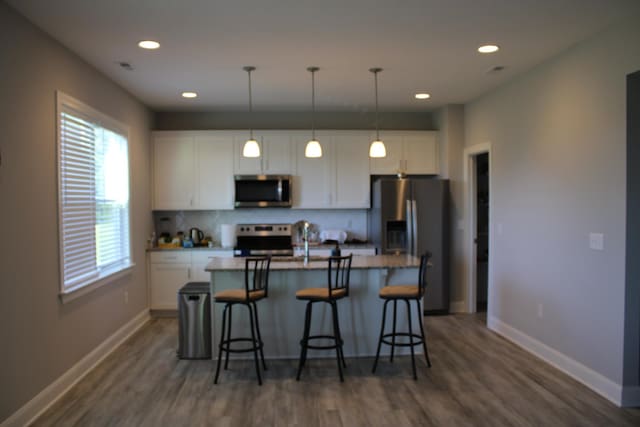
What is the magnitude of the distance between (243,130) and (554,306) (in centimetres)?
419

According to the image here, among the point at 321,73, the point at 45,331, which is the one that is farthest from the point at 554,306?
the point at 45,331

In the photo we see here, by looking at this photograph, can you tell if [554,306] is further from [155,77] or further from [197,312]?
[155,77]

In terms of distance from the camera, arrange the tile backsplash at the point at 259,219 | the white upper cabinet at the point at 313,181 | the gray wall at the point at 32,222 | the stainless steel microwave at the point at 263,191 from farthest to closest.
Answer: the tile backsplash at the point at 259,219 → the white upper cabinet at the point at 313,181 → the stainless steel microwave at the point at 263,191 → the gray wall at the point at 32,222

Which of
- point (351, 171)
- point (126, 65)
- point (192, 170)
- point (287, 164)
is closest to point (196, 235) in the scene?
point (192, 170)

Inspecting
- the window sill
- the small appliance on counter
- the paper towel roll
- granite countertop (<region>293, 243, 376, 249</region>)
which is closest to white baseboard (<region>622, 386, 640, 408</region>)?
granite countertop (<region>293, 243, 376, 249</region>)

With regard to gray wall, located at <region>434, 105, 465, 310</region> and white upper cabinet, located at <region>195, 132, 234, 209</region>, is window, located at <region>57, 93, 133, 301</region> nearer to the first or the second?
white upper cabinet, located at <region>195, 132, 234, 209</region>

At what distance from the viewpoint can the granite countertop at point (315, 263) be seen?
4051 millimetres

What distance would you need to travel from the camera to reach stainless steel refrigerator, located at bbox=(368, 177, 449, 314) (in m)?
5.81

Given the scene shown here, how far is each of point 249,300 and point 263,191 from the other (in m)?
2.62

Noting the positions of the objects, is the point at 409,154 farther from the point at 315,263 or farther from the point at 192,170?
the point at 192,170

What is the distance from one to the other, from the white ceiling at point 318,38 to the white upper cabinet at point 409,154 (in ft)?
3.85

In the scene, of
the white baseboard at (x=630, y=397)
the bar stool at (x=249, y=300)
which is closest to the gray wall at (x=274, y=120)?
the bar stool at (x=249, y=300)

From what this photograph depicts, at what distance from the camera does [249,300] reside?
3740mm

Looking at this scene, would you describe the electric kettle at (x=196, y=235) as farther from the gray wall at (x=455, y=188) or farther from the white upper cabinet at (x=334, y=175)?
the gray wall at (x=455, y=188)
